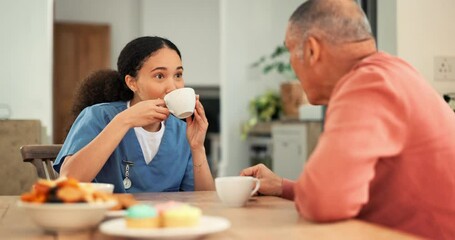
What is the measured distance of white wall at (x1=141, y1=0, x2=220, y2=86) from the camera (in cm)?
862

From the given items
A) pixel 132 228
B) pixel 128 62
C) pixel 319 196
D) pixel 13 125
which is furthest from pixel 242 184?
pixel 13 125

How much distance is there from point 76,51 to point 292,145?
377 centimetres

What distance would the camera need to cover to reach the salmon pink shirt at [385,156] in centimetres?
115

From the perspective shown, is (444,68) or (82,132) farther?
(444,68)

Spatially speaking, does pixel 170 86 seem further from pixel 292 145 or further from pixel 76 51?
pixel 76 51

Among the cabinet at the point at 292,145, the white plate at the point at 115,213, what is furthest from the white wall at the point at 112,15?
the white plate at the point at 115,213

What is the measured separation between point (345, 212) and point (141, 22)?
769cm

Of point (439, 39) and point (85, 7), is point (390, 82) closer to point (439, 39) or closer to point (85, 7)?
point (439, 39)

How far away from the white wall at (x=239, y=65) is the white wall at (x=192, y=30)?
6.44ft

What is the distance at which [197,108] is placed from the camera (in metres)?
2.06

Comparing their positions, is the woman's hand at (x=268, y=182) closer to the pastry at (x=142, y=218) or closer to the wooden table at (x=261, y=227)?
the wooden table at (x=261, y=227)

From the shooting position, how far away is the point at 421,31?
2996mm

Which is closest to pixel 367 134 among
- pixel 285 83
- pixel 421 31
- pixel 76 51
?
pixel 421 31

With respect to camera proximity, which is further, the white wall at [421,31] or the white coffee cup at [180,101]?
the white wall at [421,31]
